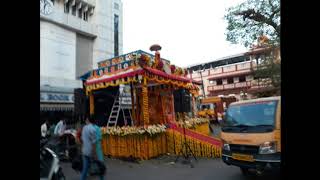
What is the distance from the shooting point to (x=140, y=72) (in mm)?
11453

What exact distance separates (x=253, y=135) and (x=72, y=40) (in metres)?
25.0

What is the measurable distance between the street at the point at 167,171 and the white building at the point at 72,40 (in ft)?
37.9

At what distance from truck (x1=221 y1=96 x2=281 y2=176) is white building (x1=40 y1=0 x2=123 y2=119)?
15207 mm

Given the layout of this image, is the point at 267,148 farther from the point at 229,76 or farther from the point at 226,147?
the point at 229,76

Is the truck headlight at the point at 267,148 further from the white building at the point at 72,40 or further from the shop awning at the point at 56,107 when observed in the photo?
the white building at the point at 72,40

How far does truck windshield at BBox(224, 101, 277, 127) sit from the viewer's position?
7.10 metres

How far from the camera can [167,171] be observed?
909 cm

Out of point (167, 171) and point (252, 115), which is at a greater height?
point (252, 115)

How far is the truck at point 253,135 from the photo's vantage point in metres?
6.53

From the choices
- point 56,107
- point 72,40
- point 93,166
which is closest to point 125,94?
point 93,166
